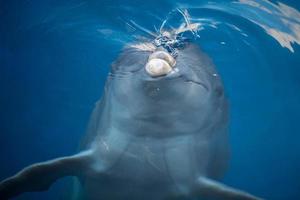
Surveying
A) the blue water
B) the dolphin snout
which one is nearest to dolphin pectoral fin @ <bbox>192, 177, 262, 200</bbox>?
Answer: the dolphin snout

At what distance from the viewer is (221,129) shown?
7.22m

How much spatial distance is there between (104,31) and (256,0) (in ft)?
15.1

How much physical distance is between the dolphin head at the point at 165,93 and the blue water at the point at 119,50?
3440 millimetres

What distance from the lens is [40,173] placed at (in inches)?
267

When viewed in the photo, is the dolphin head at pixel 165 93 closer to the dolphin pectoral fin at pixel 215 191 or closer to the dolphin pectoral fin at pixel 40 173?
the dolphin pectoral fin at pixel 215 191

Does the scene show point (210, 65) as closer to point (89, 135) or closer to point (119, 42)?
point (89, 135)

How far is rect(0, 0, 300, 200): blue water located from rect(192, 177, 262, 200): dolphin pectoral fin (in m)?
4.45

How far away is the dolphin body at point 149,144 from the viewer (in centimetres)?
580

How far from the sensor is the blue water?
9883 mm

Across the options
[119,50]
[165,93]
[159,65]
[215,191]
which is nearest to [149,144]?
[165,93]

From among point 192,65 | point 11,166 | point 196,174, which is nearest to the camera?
point 192,65

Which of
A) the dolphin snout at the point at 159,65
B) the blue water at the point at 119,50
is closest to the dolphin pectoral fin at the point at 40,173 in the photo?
the dolphin snout at the point at 159,65

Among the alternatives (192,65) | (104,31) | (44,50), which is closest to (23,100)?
(44,50)

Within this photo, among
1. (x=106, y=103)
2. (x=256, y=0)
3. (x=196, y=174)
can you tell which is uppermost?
(x=256, y=0)
